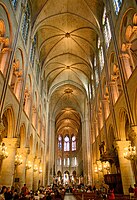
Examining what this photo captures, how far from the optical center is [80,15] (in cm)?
2080

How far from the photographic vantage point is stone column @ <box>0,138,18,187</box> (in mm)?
11844

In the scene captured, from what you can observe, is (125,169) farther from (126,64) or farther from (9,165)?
(9,165)

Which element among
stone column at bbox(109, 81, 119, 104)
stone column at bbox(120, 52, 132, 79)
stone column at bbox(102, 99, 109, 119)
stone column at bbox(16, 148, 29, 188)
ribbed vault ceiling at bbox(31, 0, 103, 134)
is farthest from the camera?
ribbed vault ceiling at bbox(31, 0, 103, 134)

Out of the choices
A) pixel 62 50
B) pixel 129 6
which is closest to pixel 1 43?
pixel 129 6

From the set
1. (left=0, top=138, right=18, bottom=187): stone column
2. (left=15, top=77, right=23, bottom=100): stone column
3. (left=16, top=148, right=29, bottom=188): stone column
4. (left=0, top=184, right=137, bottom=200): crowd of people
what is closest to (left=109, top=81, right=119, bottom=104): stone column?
(left=0, top=184, right=137, bottom=200): crowd of people

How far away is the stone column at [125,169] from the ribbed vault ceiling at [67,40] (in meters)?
12.9

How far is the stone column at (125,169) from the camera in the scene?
1198cm

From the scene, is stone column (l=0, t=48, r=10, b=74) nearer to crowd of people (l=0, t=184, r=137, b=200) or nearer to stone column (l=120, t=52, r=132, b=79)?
crowd of people (l=0, t=184, r=137, b=200)

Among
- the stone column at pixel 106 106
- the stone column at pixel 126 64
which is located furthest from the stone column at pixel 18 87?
the stone column at pixel 106 106

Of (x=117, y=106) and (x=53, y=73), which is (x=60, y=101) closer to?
(x=53, y=73)

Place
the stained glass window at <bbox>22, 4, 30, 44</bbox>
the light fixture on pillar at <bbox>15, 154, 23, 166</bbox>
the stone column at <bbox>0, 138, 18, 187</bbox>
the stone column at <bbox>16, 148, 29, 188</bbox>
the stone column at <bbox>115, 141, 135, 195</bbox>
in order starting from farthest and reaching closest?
the stained glass window at <bbox>22, 4, 30, 44</bbox>, the stone column at <bbox>16, 148, 29, 188</bbox>, the light fixture on pillar at <bbox>15, 154, 23, 166</bbox>, the stone column at <bbox>115, 141, 135, 195</bbox>, the stone column at <bbox>0, 138, 18, 187</bbox>

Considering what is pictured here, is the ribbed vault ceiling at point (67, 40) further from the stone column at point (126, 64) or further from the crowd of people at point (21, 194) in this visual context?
the crowd of people at point (21, 194)

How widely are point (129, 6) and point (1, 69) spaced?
28.4 feet

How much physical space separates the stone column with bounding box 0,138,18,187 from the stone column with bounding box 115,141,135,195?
7483 millimetres
